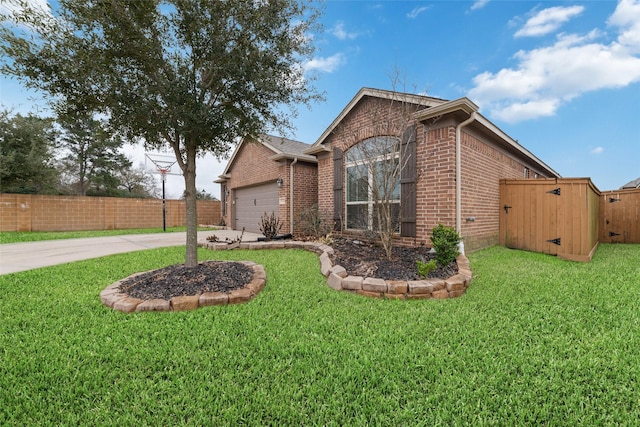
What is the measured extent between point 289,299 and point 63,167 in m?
25.0

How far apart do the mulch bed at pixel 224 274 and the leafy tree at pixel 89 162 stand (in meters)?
19.6

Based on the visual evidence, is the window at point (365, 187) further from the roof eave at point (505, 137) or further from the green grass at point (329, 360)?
the green grass at point (329, 360)

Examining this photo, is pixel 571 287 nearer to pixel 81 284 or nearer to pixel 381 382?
pixel 381 382

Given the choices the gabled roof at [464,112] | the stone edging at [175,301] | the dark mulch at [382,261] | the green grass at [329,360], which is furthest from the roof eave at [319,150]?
the stone edging at [175,301]

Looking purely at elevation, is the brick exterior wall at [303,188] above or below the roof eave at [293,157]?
below

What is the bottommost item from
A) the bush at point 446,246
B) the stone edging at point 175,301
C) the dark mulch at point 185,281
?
the stone edging at point 175,301

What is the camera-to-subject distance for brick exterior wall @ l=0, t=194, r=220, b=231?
12031 millimetres

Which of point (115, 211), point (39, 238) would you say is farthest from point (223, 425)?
point (115, 211)

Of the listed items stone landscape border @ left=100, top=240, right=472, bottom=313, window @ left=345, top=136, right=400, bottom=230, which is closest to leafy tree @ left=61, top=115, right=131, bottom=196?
window @ left=345, top=136, right=400, bottom=230

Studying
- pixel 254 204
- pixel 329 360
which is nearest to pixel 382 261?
pixel 329 360

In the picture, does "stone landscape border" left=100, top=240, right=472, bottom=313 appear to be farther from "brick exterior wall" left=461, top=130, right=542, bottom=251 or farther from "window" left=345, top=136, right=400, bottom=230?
"window" left=345, top=136, right=400, bottom=230

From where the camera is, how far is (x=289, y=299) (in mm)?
3406

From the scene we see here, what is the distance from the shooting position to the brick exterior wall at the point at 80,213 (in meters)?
12.0

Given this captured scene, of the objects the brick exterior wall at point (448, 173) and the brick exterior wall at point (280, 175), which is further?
the brick exterior wall at point (280, 175)
